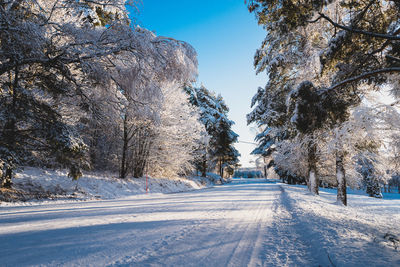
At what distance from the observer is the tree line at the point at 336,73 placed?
5.07m

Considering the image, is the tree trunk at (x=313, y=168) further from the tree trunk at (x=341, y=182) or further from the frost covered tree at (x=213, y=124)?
the frost covered tree at (x=213, y=124)

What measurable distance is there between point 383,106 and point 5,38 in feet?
37.8

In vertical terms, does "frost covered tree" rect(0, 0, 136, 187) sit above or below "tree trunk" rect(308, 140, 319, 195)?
above

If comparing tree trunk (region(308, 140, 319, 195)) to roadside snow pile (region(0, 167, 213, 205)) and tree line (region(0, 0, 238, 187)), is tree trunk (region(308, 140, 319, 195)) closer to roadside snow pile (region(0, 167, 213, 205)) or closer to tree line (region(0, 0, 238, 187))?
tree line (region(0, 0, 238, 187))

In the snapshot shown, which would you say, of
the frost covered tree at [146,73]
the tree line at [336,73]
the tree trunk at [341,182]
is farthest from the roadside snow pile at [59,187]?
→ the tree trunk at [341,182]

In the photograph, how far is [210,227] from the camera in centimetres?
425

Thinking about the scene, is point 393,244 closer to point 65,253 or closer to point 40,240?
point 65,253

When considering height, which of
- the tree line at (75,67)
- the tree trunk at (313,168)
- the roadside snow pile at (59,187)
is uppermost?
the tree line at (75,67)

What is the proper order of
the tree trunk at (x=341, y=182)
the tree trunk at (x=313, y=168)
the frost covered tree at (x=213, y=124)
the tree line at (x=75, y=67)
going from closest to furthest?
the tree line at (x=75, y=67)
the tree trunk at (x=341, y=182)
the tree trunk at (x=313, y=168)
the frost covered tree at (x=213, y=124)

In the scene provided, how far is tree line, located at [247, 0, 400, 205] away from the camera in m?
5.07

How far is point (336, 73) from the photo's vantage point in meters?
6.52

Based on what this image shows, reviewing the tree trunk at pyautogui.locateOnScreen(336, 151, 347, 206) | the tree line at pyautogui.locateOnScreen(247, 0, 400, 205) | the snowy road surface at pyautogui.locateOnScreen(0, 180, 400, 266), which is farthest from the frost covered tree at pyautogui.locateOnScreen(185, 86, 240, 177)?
the snowy road surface at pyautogui.locateOnScreen(0, 180, 400, 266)

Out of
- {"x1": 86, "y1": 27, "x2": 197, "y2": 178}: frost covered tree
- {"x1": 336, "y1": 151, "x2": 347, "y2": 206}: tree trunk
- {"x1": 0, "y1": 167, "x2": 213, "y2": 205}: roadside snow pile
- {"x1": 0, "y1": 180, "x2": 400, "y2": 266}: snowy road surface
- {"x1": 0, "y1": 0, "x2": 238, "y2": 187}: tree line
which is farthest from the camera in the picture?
{"x1": 336, "y1": 151, "x2": 347, "y2": 206}: tree trunk

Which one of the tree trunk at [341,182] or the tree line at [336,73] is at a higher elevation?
the tree line at [336,73]
